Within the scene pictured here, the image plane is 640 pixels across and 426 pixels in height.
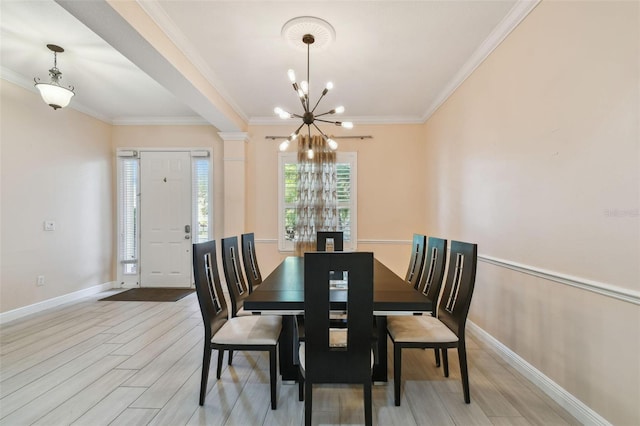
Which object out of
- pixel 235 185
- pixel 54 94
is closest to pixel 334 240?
pixel 235 185

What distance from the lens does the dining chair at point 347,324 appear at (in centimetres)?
138

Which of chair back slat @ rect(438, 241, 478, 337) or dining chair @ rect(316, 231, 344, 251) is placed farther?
dining chair @ rect(316, 231, 344, 251)

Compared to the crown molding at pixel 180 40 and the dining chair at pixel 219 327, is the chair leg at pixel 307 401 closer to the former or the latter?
the dining chair at pixel 219 327

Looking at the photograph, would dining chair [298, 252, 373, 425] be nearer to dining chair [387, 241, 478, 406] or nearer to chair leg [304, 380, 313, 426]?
chair leg [304, 380, 313, 426]

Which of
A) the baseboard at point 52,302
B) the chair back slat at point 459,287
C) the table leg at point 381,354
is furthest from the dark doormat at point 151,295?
the chair back slat at point 459,287

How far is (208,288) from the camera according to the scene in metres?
1.93

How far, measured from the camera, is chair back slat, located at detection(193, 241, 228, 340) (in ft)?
5.99

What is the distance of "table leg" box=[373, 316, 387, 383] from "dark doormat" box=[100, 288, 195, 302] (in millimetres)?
3248

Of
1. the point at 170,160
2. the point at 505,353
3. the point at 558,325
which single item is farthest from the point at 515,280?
the point at 170,160

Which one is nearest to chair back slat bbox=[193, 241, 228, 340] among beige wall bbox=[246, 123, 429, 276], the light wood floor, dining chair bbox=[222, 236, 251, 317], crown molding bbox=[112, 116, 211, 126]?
dining chair bbox=[222, 236, 251, 317]

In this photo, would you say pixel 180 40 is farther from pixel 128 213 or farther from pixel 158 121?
pixel 128 213

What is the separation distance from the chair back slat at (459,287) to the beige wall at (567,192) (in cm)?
57

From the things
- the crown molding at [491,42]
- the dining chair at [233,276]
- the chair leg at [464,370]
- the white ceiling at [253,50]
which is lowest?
the chair leg at [464,370]

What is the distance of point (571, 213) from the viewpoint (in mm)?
1720
